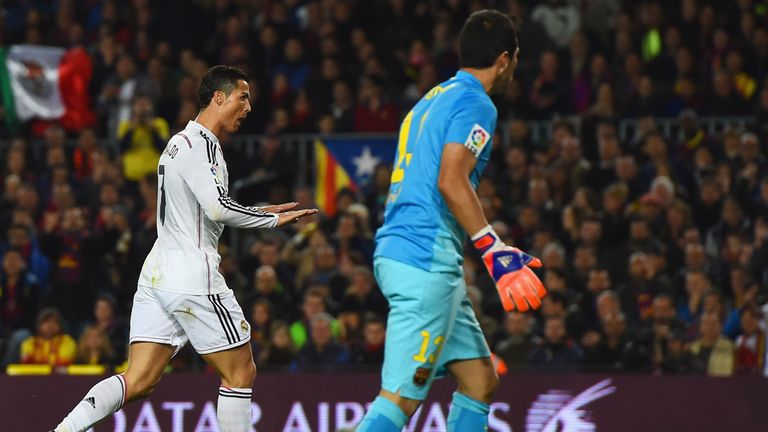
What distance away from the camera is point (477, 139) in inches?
232

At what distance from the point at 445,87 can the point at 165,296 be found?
1.86 meters

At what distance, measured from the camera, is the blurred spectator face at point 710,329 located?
1173 cm

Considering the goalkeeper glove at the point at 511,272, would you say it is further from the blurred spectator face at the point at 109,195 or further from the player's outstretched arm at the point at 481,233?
the blurred spectator face at the point at 109,195

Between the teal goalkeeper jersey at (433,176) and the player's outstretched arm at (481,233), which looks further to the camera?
the teal goalkeeper jersey at (433,176)

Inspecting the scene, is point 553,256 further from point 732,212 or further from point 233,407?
point 233,407

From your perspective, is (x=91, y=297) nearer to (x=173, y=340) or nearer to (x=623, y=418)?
(x=623, y=418)

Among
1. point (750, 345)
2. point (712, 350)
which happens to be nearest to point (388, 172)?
point (712, 350)

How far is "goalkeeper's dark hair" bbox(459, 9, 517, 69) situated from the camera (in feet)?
20.1

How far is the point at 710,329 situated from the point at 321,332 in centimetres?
319

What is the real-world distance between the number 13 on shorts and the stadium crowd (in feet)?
18.4

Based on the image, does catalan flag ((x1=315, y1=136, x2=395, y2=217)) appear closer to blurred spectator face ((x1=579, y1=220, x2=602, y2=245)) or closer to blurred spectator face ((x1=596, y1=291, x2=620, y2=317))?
blurred spectator face ((x1=579, y1=220, x2=602, y2=245))

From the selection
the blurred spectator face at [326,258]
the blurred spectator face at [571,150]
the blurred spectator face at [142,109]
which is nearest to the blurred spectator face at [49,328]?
the blurred spectator face at [326,258]

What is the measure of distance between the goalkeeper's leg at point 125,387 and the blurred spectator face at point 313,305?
5.40 m

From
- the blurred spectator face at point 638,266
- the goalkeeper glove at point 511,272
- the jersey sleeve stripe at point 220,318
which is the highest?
the goalkeeper glove at point 511,272
